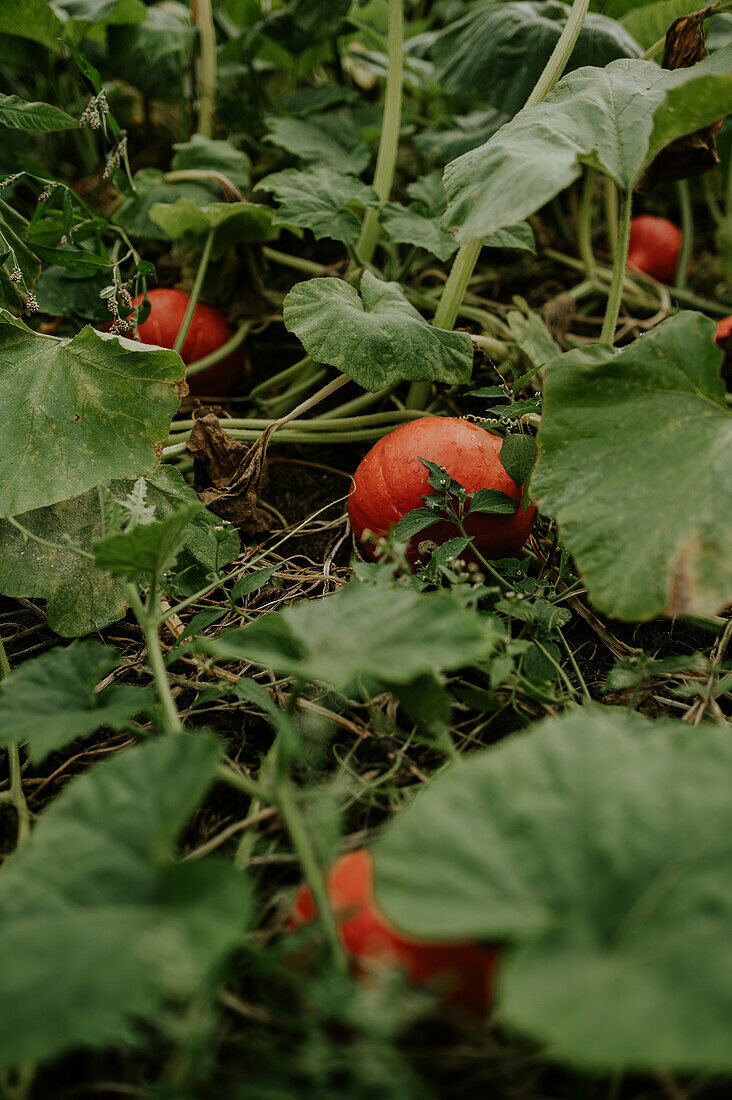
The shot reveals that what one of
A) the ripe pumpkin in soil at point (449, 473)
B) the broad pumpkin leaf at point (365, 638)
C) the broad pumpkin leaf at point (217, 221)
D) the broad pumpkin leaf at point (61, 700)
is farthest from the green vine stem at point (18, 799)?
the broad pumpkin leaf at point (217, 221)

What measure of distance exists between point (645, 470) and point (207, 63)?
5.84 feet

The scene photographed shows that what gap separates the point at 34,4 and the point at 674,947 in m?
2.16

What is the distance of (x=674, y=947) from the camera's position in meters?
0.51

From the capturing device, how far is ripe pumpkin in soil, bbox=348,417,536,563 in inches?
49.0

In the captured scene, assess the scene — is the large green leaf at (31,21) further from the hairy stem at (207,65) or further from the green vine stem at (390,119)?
the green vine stem at (390,119)

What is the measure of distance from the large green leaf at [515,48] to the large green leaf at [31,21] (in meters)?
0.94

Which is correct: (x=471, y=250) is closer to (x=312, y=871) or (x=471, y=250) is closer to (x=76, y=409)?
(x=76, y=409)

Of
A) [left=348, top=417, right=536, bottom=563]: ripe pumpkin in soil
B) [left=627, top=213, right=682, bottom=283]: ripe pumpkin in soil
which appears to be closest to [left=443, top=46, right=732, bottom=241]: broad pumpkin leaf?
[left=348, top=417, right=536, bottom=563]: ripe pumpkin in soil

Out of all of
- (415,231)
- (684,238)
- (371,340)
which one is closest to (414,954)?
(371,340)

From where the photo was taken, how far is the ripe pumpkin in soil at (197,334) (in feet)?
5.63

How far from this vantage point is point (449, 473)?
125cm

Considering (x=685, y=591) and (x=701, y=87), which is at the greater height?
(x=701, y=87)

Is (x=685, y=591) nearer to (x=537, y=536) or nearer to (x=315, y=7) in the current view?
(x=537, y=536)

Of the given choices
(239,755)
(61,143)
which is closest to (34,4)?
(61,143)
